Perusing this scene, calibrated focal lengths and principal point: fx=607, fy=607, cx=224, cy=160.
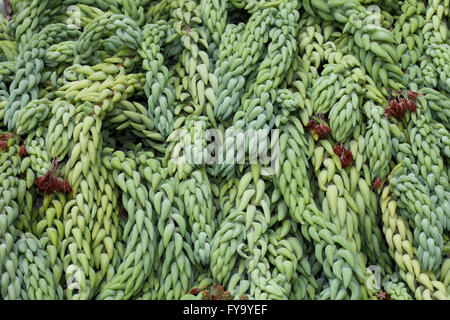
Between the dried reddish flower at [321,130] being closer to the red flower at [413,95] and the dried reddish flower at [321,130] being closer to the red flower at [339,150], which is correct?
the red flower at [339,150]

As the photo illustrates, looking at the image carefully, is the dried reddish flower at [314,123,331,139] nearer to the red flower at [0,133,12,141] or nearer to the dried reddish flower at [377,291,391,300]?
the dried reddish flower at [377,291,391,300]

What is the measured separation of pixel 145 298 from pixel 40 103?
0.80 m

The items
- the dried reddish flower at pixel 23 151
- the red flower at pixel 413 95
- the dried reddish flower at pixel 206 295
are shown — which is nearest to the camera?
the dried reddish flower at pixel 206 295

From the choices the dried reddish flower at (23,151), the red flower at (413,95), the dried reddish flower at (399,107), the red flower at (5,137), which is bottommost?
the dried reddish flower at (23,151)

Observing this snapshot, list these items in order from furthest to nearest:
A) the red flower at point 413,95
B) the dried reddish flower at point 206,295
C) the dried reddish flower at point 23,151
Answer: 1. the red flower at point 413,95
2. the dried reddish flower at point 23,151
3. the dried reddish flower at point 206,295

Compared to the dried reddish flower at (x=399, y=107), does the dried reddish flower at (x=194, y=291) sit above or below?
below

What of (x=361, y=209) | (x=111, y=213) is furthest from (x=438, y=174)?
(x=111, y=213)

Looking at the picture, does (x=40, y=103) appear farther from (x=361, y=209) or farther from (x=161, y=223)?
(x=361, y=209)

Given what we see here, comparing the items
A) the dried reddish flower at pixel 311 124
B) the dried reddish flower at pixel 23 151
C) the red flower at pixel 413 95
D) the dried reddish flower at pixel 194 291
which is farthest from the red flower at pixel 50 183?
the red flower at pixel 413 95

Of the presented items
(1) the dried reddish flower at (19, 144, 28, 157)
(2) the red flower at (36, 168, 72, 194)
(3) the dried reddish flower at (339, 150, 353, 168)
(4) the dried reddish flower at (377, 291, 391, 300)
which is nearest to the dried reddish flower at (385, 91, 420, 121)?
(3) the dried reddish flower at (339, 150, 353, 168)

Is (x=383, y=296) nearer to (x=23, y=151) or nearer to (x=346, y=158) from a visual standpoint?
(x=346, y=158)

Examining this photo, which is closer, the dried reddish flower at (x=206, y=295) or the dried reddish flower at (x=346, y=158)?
the dried reddish flower at (x=206, y=295)

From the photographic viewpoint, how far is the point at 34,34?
239cm

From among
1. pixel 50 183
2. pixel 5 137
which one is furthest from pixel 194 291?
pixel 5 137
